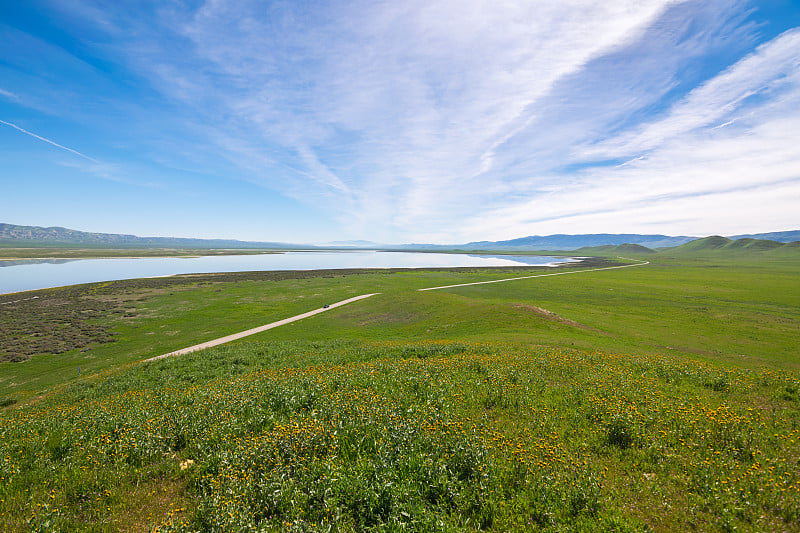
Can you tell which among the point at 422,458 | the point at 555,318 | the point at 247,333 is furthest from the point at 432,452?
the point at 247,333

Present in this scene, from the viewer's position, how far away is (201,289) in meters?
78.4

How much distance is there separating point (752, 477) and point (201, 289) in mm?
93839

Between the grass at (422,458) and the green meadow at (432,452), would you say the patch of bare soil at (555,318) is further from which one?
the grass at (422,458)

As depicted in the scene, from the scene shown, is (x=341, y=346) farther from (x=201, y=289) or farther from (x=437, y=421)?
(x=201, y=289)

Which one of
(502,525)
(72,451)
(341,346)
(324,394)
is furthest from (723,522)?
(341,346)


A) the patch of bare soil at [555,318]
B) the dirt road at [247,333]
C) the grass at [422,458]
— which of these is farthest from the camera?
the patch of bare soil at [555,318]

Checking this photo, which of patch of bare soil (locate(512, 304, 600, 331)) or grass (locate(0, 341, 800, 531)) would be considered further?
patch of bare soil (locate(512, 304, 600, 331))

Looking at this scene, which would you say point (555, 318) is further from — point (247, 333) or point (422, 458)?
point (247, 333)

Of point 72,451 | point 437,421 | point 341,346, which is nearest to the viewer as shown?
point 72,451

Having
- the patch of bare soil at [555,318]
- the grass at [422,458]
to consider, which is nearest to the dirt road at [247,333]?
the grass at [422,458]

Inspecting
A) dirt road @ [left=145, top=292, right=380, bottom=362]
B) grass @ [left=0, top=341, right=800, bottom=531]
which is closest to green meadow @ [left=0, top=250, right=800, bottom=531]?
grass @ [left=0, top=341, right=800, bottom=531]

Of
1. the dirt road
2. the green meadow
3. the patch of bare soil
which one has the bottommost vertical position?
the dirt road

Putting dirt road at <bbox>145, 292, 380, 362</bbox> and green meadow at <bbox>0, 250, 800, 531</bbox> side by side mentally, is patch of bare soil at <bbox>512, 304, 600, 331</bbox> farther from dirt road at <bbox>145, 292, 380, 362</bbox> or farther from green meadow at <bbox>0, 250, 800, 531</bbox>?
dirt road at <bbox>145, 292, 380, 362</bbox>

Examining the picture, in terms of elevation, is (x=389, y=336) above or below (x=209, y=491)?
below
